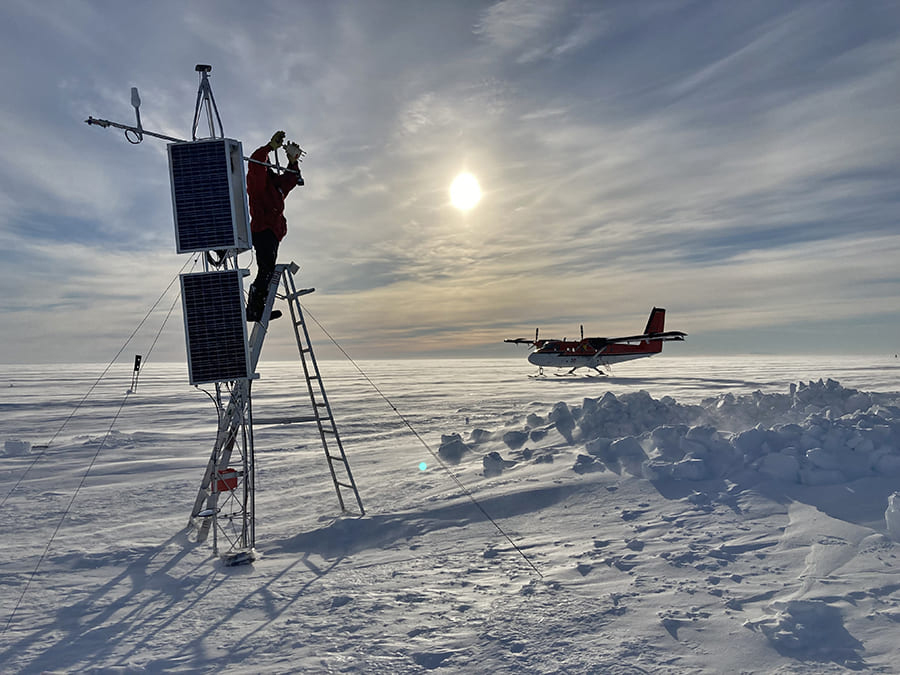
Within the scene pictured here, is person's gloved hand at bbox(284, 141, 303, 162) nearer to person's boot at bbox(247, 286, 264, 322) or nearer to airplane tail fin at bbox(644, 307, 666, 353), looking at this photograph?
person's boot at bbox(247, 286, 264, 322)

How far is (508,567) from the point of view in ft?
21.6

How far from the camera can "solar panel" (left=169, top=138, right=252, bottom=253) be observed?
7.39m

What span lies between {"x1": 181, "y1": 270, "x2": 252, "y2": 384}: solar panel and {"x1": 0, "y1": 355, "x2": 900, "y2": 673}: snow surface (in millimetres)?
3102

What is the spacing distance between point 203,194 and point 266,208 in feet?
3.91

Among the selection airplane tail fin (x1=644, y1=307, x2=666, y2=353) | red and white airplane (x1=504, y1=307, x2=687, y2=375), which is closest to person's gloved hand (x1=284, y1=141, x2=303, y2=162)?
red and white airplane (x1=504, y1=307, x2=687, y2=375)

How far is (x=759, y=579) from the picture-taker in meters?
5.46

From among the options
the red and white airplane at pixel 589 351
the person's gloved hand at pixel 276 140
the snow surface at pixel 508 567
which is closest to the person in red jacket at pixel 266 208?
the person's gloved hand at pixel 276 140

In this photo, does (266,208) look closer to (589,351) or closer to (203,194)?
(203,194)

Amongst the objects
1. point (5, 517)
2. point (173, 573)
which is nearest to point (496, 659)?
point (173, 573)

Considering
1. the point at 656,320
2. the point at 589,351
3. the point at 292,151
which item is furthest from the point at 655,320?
the point at 292,151

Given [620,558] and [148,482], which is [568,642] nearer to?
[620,558]

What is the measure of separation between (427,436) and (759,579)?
1358cm

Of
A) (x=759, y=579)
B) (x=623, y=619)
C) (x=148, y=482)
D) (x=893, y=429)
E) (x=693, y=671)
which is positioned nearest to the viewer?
(x=693, y=671)

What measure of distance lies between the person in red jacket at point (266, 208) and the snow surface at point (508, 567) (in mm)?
4633
